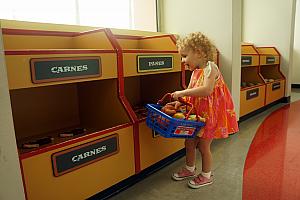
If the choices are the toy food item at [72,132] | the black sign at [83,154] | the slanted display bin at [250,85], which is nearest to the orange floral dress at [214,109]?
the black sign at [83,154]

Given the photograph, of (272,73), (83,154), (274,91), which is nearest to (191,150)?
(83,154)

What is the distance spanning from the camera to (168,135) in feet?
5.23

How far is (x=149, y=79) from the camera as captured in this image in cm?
257

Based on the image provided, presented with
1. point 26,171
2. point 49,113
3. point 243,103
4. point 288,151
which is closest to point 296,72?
point 243,103

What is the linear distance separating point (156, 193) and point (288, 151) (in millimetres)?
1366

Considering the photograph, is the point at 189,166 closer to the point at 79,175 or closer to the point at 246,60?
the point at 79,175

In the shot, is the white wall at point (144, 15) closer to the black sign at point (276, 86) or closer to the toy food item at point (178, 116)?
the toy food item at point (178, 116)

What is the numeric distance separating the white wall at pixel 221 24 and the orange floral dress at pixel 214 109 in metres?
1.24

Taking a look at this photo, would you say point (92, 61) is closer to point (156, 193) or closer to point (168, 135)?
point (168, 135)

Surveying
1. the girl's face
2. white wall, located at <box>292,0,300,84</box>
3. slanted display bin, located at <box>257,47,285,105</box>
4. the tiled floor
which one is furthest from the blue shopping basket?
white wall, located at <box>292,0,300,84</box>

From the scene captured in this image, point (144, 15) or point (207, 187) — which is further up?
point (144, 15)

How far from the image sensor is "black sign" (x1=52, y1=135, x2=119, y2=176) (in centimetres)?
131

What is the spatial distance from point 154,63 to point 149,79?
0.62 metres

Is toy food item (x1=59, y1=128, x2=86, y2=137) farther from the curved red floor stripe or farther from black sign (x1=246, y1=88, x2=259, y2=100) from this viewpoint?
black sign (x1=246, y1=88, x2=259, y2=100)
